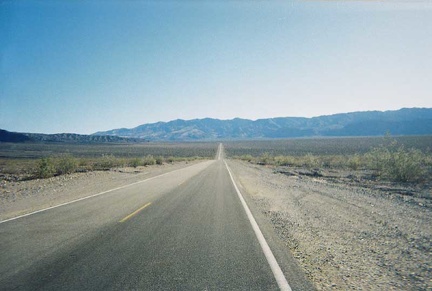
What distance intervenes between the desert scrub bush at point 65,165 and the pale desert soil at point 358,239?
1801 cm

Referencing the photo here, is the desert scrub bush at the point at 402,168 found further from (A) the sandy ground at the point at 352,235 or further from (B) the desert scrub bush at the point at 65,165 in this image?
(B) the desert scrub bush at the point at 65,165

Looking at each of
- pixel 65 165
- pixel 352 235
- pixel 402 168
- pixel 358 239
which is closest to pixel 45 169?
pixel 65 165

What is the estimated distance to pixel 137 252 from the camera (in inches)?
208

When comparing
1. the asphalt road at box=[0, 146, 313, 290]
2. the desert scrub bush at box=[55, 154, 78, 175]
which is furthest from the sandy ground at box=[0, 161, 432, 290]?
the desert scrub bush at box=[55, 154, 78, 175]

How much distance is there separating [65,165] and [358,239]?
22929 millimetres

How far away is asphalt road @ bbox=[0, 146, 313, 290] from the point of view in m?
4.11

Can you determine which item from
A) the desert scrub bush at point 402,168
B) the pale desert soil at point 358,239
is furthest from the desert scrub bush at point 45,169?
the desert scrub bush at point 402,168

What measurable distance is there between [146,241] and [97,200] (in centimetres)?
608

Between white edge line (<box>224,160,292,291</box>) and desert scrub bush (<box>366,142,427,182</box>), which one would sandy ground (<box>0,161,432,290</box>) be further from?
desert scrub bush (<box>366,142,427,182</box>)

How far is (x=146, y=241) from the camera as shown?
19.5 ft

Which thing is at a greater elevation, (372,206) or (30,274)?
(30,274)

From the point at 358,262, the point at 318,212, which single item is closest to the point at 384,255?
the point at 358,262

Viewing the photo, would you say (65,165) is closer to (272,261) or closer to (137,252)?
(137,252)

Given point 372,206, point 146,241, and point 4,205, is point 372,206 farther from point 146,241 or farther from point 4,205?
point 4,205
